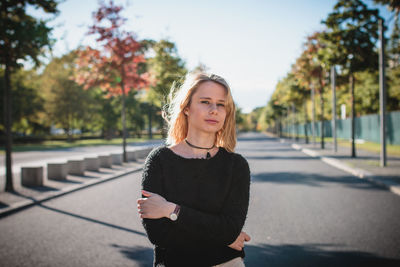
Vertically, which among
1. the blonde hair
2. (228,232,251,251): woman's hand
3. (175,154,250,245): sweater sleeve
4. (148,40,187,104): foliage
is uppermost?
(148,40,187,104): foliage

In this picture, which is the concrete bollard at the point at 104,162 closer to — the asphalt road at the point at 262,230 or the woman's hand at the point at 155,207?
the asphalt road at the point at 262,230

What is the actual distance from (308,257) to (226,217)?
2.80 m

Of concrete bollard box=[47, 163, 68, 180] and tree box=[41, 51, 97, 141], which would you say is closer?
concrete bollard box=[47, 163, 68, 180]

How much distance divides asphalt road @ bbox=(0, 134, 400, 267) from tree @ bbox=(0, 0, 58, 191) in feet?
9.25

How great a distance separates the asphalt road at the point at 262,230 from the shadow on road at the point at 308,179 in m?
0.71

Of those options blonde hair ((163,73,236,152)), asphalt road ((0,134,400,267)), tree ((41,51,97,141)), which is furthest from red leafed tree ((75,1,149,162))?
tree ((41,51,97,141))

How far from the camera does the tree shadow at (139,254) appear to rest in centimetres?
405

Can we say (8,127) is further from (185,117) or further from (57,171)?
(185,117)

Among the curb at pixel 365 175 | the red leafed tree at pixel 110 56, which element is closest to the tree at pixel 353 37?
the curb at pixel 365 175

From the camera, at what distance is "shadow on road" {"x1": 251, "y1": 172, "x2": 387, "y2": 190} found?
9620 mm

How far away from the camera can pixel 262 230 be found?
538 centimetres

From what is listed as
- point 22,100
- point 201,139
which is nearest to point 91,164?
point 201,139

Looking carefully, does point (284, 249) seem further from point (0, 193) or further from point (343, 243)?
point (0, 193)

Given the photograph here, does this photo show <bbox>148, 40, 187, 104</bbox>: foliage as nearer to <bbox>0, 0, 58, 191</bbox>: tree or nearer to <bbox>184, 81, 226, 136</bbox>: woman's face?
<bbox>0, 0, 58, 191</bbox>: tree
